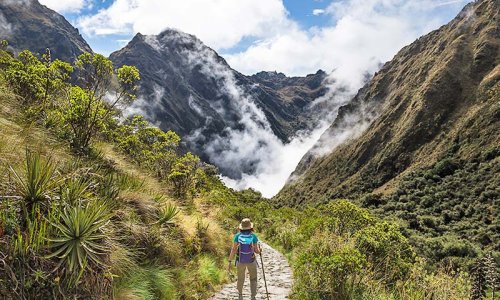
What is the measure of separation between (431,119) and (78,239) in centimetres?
13979

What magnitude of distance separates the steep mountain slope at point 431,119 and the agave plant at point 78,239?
316 feet

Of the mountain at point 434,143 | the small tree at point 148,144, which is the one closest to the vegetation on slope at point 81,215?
the small tree at point 148,144

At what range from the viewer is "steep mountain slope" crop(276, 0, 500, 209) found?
11069cm

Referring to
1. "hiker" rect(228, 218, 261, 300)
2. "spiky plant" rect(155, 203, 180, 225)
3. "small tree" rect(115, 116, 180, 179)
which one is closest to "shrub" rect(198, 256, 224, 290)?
"hiker" rect(228, 218, 261, 300)

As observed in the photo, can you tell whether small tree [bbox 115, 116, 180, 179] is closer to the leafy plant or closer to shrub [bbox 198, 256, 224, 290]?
shrub [bbox 198, 256, 224, 290]

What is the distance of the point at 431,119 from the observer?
127562 mm

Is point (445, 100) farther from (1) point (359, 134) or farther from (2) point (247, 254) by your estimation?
(2) point (247, 254)

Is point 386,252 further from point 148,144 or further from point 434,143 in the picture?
point 434,143

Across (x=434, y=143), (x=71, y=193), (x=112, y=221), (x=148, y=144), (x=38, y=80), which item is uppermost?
(x=434, y=143)

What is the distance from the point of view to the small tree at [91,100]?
1009 cm

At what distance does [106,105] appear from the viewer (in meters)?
12.9

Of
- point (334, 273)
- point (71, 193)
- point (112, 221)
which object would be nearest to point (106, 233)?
point (71, 193)

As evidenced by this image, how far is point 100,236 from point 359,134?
183 metres

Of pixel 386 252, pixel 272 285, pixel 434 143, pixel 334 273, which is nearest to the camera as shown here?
pixel 334 273
